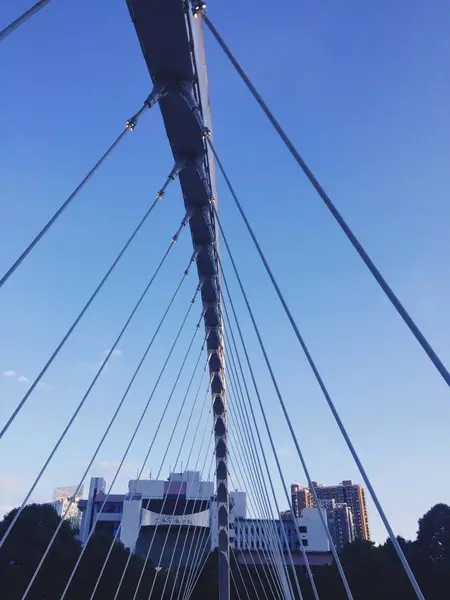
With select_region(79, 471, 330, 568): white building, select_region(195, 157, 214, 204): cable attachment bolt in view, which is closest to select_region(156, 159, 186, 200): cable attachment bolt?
select_region(195, 157, 214, 204): cable attachment bolt

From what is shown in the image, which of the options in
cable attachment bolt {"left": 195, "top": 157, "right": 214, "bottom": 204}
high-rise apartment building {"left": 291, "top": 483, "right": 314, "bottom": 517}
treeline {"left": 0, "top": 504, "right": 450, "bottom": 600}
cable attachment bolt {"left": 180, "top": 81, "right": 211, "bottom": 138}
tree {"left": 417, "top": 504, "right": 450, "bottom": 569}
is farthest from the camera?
high-rise apartment building {"left": 291, "top": 483, "right": 314, "bottom": 517}

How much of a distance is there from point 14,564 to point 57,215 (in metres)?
33.9

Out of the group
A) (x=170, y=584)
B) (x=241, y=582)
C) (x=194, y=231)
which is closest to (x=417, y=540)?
(x=241, y=582)

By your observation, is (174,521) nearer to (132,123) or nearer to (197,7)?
(132,123)

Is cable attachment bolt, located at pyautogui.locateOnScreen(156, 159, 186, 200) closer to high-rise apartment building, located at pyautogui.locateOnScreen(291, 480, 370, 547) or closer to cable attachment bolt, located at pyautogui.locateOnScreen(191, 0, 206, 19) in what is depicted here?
cable attachment bolt, located at pyautogui.locateOnScreen(191, 0, 206, 19)

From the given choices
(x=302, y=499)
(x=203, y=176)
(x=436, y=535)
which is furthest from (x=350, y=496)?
(x=203, y=176)

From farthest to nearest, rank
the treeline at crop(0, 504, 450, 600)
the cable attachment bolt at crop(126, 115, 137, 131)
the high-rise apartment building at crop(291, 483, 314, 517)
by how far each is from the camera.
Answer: the high-rise apartment building at crop(291, 483, 314, 517)
the treeline at crop(0, 504, 450, 600)
the cable attachment bolt at crop(126, 115, 137, 131)

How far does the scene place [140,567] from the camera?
4138 centimetres

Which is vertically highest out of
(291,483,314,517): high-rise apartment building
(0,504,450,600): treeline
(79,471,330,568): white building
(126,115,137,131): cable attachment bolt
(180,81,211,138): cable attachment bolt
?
(291,483,314,517): high-rise apartment building

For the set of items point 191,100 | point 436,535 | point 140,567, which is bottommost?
point 191,100

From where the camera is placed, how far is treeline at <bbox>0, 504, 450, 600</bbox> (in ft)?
116

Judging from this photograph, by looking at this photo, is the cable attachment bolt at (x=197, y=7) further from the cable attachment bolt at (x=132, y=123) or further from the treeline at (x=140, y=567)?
the treeline at (x=140, y=567)

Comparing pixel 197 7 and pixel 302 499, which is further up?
pixel 302 499

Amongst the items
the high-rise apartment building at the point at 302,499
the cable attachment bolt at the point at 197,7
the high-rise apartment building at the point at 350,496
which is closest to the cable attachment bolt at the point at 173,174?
the cable attachment bolt at the point at 197,7
